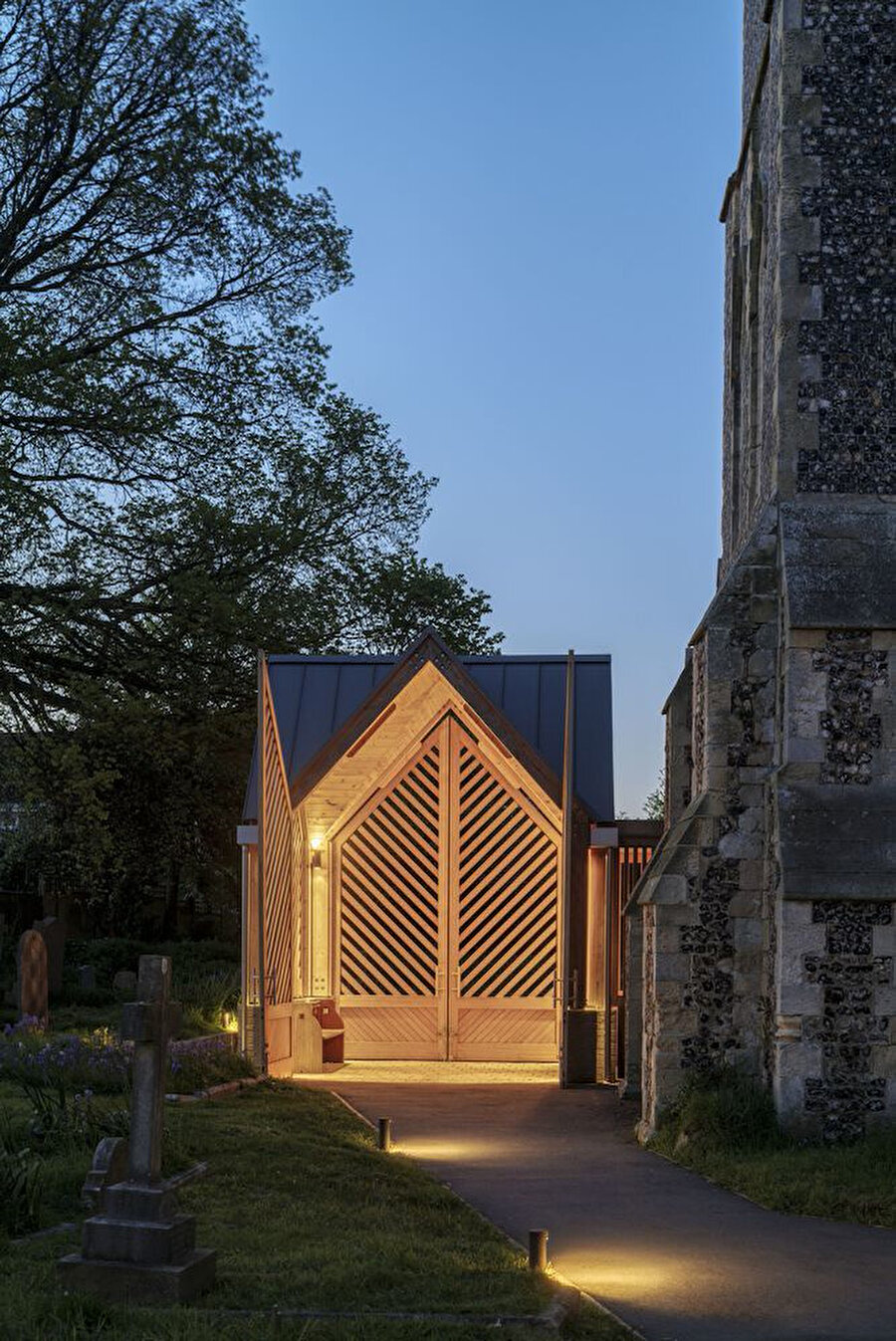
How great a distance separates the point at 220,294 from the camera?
921 inches

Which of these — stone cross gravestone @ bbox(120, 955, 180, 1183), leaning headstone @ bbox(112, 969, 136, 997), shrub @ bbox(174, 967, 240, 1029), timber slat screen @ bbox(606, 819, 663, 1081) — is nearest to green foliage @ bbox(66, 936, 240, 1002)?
shrub @ bbox(174, 967, 240, 1029)

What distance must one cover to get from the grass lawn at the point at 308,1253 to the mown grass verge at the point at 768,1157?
201 cm

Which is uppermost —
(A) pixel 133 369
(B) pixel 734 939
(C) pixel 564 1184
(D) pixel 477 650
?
(A) pixel 133 369

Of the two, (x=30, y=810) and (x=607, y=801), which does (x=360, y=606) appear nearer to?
(x=30, y=810)

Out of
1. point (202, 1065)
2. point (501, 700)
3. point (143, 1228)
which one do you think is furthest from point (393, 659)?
point (143, 1228)

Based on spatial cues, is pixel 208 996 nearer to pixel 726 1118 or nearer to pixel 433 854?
pixel 433 854

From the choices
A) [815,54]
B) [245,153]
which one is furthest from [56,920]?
[815,54]

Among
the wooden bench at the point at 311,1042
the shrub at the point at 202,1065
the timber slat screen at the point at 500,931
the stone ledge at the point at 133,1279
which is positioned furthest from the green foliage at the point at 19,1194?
the timber slat screen at the point at 500,931

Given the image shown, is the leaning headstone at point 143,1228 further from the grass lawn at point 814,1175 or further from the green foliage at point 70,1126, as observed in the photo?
the grass lawn at point 814,1175

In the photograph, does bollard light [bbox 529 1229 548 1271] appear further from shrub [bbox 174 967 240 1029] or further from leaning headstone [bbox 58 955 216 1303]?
shrub [bbox 174 967 240 1029]

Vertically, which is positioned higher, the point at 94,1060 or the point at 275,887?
the point at 275,887

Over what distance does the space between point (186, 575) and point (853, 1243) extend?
1500cm

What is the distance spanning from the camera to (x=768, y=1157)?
11.0m

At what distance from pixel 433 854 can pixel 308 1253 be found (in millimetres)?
12480
